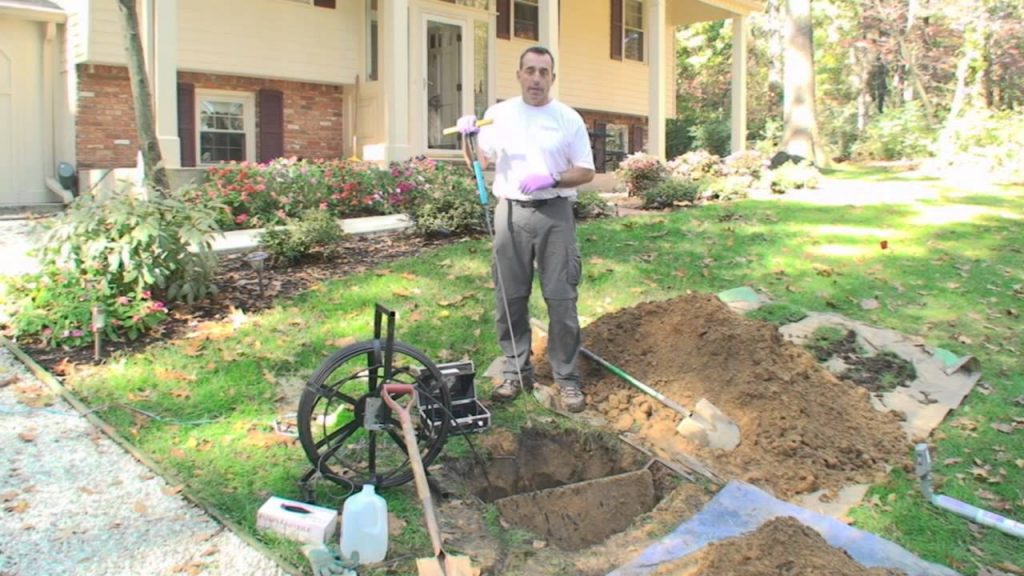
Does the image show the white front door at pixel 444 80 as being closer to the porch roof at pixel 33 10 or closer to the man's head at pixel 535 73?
the porch roof at pixel 33 10

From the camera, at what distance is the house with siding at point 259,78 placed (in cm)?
1222

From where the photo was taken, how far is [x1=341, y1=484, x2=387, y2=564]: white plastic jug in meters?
3.15

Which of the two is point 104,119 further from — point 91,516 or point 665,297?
point 91,516

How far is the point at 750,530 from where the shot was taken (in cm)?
346

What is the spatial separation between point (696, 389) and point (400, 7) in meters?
9.60

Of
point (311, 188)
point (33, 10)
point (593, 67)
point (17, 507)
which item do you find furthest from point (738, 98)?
point (17, 507)

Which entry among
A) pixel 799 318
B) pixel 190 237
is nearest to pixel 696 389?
pixel 799 318

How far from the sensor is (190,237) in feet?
19.5

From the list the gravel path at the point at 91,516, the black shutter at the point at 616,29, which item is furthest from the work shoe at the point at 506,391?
the black shutter at the point at 616,29

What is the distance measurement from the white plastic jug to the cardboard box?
15 cm

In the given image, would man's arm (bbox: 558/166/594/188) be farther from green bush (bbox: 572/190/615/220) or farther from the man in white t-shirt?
green bush (bbox: 572/190/615/220)

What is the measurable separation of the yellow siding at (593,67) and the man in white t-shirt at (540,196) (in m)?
13.0

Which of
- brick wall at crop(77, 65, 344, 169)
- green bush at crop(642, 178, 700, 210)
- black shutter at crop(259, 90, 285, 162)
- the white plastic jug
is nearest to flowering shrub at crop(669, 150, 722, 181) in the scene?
green bush at crop(642, 178, 700, 210)

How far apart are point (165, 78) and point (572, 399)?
322 inches
